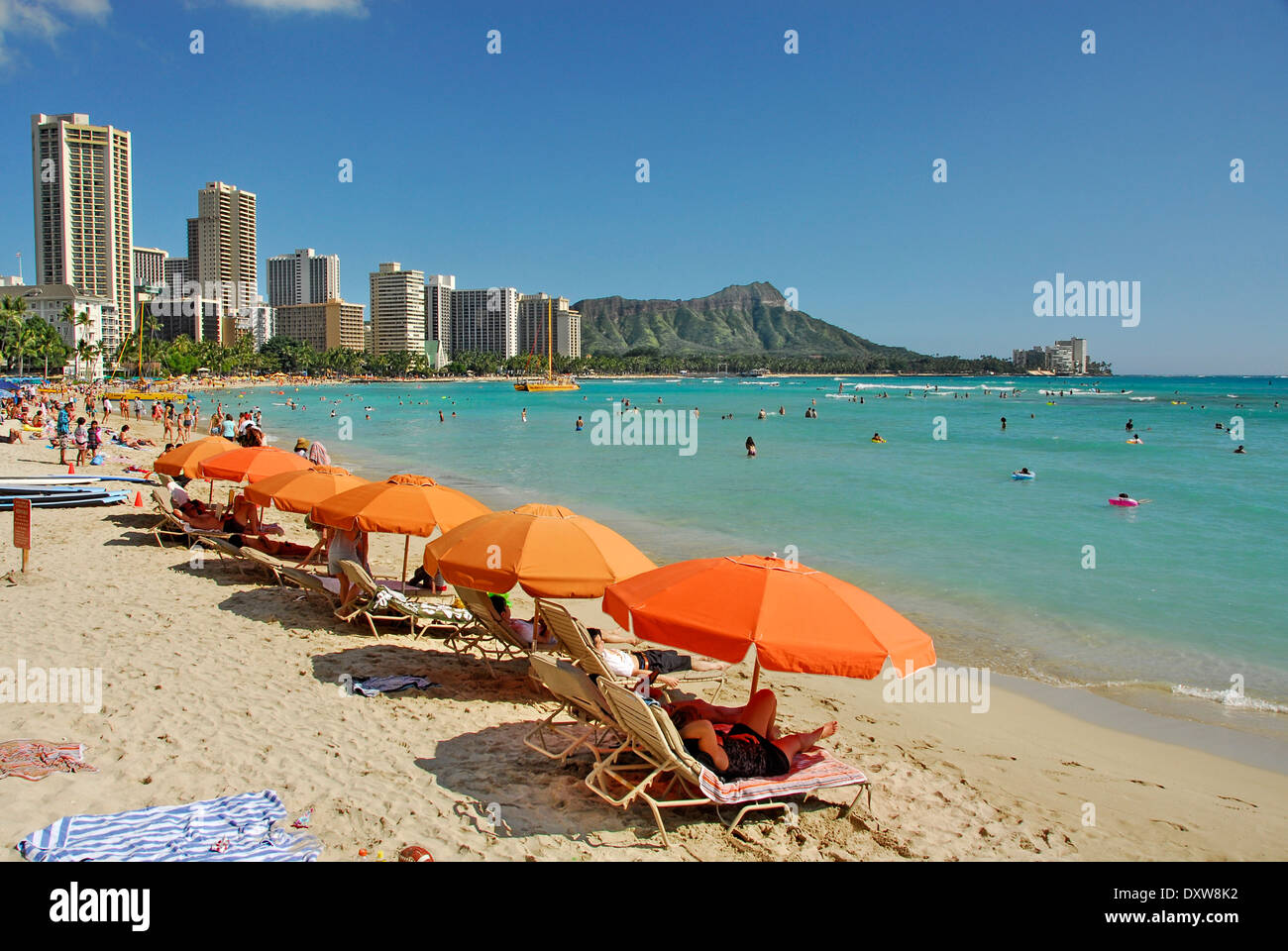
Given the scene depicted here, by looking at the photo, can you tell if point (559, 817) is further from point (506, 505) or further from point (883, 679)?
point (506, 505)

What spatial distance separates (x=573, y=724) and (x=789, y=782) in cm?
199

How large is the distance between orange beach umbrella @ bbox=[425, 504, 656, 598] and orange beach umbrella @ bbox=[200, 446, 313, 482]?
16.0ft

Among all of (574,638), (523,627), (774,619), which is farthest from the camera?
(523,627)

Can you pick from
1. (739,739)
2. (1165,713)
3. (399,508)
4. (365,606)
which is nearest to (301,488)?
(365,606)

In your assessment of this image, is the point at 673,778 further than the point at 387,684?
No

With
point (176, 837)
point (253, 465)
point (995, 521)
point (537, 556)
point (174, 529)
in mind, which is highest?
point (253, 465)

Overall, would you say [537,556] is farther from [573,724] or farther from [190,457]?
[190,457]

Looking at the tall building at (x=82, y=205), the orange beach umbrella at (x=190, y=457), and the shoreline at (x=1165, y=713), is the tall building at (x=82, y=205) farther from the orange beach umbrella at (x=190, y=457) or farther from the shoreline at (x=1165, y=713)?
the shoreline at (x=1165, y=713)

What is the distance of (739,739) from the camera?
514cm

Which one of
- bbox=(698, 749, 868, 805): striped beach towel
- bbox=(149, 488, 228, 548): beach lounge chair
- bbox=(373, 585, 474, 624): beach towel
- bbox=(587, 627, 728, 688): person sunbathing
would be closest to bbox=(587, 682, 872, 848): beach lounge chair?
bbox=(698, 749, 868, 805): striped beach towel

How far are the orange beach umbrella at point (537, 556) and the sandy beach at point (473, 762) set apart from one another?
3.82 feet

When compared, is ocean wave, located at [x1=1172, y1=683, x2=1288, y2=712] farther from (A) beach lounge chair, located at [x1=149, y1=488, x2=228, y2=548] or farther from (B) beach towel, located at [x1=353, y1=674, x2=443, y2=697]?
(A) beach lounge chair, located at [x1=149, y1=488, x2=228, y2=548]

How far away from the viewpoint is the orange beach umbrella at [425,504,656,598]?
604cm
